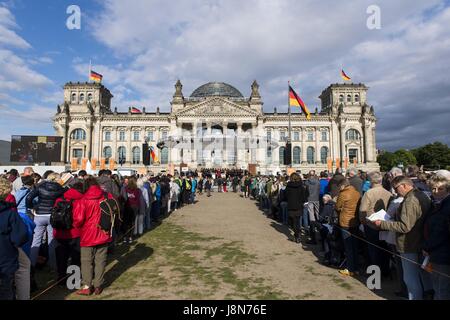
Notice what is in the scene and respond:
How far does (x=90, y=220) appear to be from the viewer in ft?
19.2

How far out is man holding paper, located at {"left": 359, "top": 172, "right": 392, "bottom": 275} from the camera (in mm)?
6465

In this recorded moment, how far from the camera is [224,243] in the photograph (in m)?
10.0

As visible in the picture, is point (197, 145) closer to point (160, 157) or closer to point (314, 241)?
point (160, 157)

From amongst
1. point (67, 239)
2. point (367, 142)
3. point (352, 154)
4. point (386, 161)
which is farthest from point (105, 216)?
point (386, 161)

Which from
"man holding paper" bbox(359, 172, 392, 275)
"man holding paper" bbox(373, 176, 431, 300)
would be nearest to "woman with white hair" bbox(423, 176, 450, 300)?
"man holding paper" bbox(373, 176, 431, 300)

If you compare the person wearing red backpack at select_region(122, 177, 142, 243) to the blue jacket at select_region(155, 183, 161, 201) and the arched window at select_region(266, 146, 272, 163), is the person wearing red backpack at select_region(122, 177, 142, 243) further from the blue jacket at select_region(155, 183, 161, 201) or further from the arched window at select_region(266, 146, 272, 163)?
the arched window at select_region(266, 146, 272, 163)

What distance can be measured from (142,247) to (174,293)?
4171 mm

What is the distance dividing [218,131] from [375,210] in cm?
6358

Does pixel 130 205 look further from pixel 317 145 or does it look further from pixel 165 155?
pixel 317 145

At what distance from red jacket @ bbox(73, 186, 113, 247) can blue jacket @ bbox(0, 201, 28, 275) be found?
1.65 m

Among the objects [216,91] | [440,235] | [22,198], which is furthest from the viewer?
[216,91]

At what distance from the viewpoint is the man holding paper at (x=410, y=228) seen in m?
4.91

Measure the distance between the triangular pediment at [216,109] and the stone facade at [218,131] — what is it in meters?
0.22

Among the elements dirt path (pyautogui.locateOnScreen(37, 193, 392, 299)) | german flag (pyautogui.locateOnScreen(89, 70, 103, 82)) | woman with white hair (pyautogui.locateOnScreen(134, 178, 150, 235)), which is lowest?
dirt path (pyautogui.locateOnScreen(37, 193, 392, 299))
